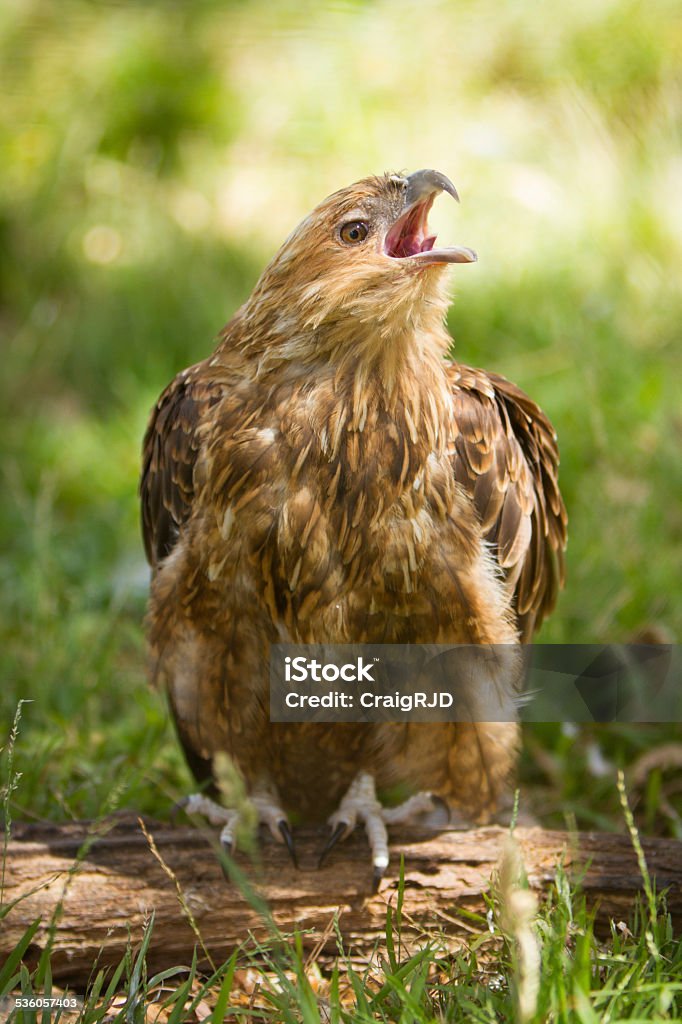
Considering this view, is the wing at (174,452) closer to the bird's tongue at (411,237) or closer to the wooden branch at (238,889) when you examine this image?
the bird's tongue at (411,237)

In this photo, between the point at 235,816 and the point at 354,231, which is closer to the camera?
Result: the point at 354,231

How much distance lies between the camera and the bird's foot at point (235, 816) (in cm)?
321

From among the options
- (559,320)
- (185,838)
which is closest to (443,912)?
(185,838)

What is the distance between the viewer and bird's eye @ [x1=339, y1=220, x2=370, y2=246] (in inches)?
109

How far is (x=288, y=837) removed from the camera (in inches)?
125

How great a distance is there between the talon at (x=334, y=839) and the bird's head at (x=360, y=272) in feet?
4.79

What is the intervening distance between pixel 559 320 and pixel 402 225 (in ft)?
9.80

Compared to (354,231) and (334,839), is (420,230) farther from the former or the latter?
(334,839)

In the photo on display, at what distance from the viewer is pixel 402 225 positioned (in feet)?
9.29

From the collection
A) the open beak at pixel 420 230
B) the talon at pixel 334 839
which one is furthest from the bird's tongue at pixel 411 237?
the talon at pixel 334 839

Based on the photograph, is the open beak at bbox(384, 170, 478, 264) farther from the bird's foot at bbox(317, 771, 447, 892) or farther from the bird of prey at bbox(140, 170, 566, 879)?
the bird's foot at bbox(317, 771, 447, 892)

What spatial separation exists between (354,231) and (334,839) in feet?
5.89

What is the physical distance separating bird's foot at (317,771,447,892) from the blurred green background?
1.82ft

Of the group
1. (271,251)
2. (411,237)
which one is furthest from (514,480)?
(271,251)
